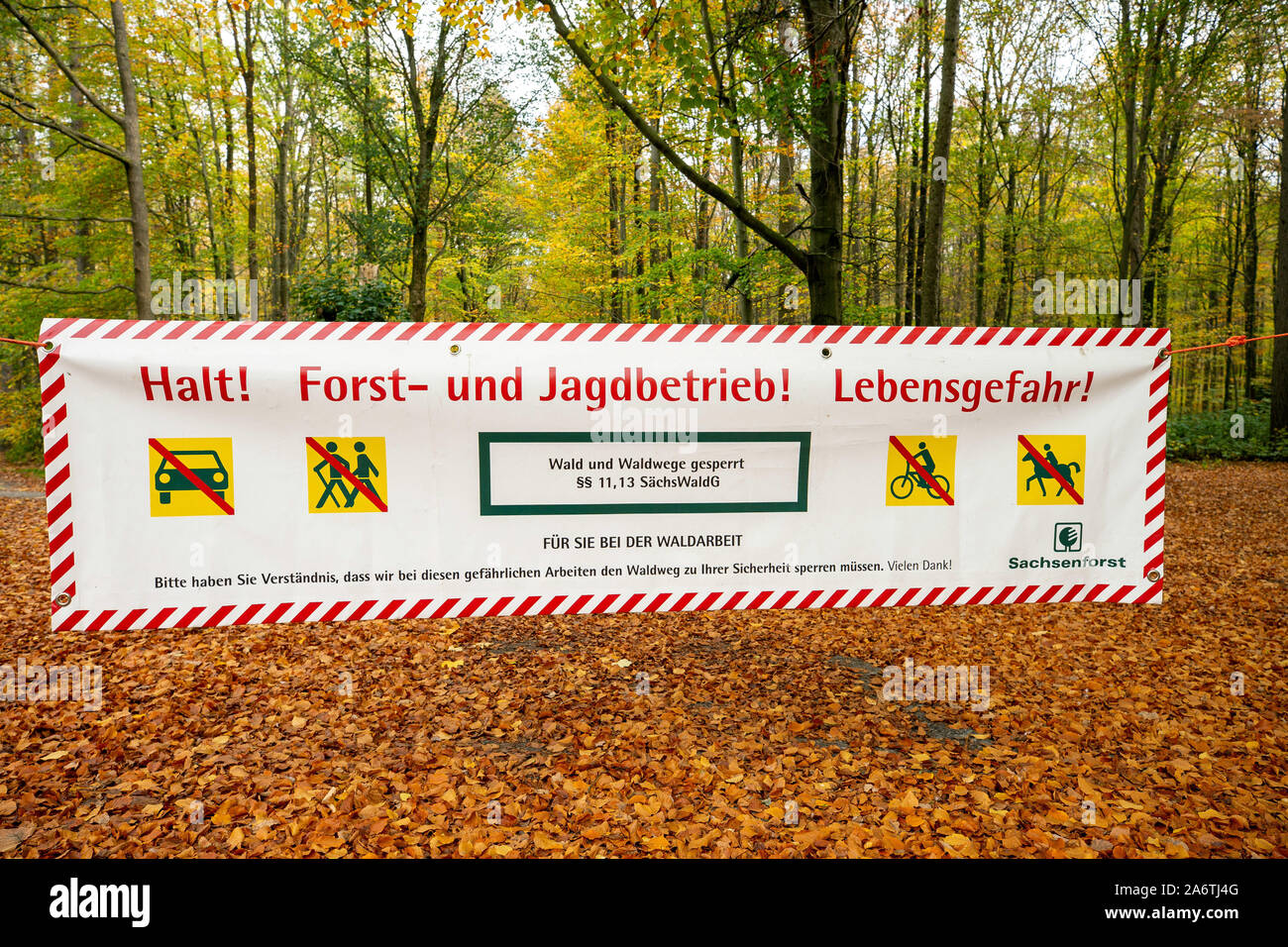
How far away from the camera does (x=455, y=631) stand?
6.45 metres

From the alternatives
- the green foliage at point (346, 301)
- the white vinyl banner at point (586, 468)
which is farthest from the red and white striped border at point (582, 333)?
the green foliage at point (346, 301)

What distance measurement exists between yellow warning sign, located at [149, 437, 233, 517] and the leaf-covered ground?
171cm

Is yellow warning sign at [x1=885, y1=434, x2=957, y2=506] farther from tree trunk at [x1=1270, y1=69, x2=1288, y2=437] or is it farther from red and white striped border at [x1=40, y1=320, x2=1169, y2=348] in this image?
tree trunk at [x1=1270, y1=69, x2=1288, y2=437]

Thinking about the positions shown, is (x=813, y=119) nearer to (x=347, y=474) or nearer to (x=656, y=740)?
(x=347, y=474)

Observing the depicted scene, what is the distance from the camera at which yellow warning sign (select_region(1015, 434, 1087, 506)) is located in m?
3.57

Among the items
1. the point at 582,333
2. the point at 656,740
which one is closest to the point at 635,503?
the point at 582,333

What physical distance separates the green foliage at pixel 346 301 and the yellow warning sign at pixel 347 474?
11201 mm

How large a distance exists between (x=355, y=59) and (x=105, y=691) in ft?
51.8

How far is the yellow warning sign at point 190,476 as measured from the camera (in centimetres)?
314

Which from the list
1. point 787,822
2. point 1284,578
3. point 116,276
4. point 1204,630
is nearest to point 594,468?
point 787,822

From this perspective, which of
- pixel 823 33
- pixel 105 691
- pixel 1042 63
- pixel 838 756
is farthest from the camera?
pixel 1042 63

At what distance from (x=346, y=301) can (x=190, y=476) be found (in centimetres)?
1210

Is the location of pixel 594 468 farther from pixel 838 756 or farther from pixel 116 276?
pixel 116 276

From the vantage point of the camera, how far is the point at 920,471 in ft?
11.6
